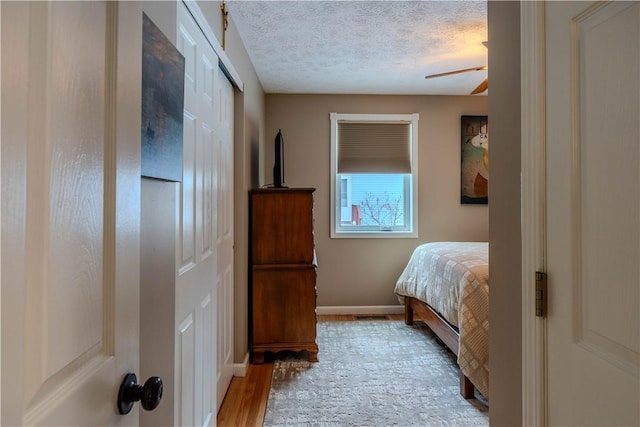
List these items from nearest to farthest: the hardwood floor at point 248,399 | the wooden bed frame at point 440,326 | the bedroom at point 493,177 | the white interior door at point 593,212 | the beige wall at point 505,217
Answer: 1. the bedroom at point 493,177
2. the white interior door at point 593,212
3. the beige wall at point 505,217
4. the hardwood floor at point 248,399
5. the wooden bed frame at point 440,326

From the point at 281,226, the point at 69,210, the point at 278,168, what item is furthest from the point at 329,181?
the point at 69,210

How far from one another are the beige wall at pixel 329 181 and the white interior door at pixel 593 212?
3332 mm

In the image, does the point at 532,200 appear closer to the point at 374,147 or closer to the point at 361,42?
the point at 361,42

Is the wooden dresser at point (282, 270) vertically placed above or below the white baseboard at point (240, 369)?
above

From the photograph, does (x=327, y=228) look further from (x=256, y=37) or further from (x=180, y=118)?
(x=180, y=118)

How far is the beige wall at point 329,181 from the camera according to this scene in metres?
4.16

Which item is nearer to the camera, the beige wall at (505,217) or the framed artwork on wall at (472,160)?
the beige wall at (505,217)

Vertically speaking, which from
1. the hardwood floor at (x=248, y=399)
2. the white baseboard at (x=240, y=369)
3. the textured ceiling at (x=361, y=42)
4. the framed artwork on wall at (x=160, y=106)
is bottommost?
the hardwood floor at (x=248, y=399)

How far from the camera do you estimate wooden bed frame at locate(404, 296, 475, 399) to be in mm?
2318

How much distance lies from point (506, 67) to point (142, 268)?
48.0 inches

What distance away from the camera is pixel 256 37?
2701 mm

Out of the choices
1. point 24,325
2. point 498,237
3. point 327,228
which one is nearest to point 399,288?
point 327,228

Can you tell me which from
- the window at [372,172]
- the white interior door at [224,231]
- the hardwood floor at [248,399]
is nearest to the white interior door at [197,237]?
the white interior door at [224,231]

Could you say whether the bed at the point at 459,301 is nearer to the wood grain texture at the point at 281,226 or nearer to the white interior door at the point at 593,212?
the wood grain texture at the point at 281,226
